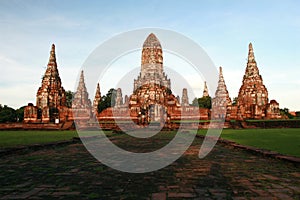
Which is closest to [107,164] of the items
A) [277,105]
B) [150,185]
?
[150,185]

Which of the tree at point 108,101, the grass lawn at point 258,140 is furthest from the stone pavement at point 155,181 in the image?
the tree at point 108,101

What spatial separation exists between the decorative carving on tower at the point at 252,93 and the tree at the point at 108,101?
28.6 m

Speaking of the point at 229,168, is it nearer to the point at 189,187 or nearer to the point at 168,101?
the point at 189,187

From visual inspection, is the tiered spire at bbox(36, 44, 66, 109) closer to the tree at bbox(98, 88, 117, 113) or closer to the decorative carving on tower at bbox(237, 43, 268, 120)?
the tree at bbox(98, 88, 117, 113)

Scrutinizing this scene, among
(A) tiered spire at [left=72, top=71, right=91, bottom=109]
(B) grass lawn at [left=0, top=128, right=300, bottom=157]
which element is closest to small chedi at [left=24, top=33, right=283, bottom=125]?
(A) tiered spire at [left=72, top=71, right=91, bottom=109]

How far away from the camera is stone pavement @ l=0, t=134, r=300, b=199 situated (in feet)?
11.3

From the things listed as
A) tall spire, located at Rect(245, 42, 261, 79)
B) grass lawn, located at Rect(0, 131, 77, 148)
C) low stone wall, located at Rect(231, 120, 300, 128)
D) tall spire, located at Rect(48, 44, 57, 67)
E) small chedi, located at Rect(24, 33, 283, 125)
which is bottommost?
low stone wall, located at Rect(231, 120, 300, 128)

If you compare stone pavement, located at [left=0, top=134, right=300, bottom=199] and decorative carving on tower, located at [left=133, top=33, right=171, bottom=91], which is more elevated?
decorative carving on tower, located at [left=133, top=33, right=171, bottom=91]

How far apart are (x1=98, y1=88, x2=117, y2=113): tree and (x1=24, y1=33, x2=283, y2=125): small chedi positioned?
11.3 m

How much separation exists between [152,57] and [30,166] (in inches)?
1510

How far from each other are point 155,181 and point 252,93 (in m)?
34.9

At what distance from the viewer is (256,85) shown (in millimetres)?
36406

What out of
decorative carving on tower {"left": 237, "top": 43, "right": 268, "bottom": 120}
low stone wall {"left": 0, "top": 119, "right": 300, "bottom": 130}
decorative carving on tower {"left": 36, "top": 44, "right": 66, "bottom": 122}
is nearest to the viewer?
low stone wall {"left": 0, "top": 119, "right": 300, "bottom": 130}

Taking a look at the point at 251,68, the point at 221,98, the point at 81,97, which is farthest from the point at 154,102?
A: the point at 81,97
